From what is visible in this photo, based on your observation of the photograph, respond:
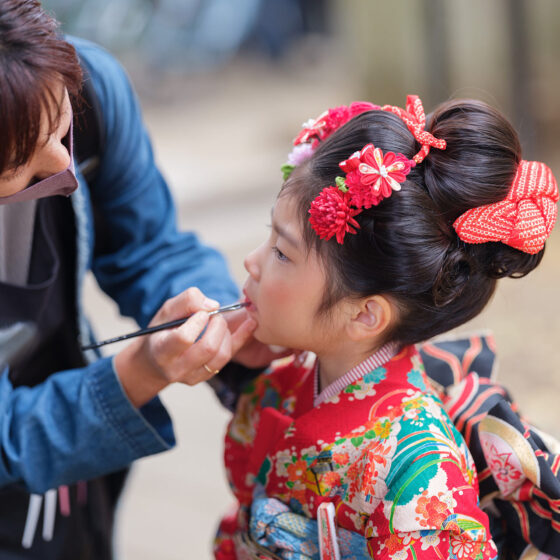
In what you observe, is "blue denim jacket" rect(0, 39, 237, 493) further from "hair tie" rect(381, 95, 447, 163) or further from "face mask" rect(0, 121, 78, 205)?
"hair tie" rect(381, 95, 447, 163)

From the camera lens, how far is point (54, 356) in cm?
156

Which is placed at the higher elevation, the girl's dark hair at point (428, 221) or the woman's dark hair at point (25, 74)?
the woman's dark hair at point (25, 74)

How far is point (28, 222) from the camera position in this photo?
1354 mm

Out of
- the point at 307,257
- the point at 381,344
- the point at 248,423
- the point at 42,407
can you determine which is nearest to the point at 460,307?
the point at 381,344

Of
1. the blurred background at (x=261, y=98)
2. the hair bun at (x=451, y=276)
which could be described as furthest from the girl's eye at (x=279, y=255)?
the blurred background at (x=261, y=98)

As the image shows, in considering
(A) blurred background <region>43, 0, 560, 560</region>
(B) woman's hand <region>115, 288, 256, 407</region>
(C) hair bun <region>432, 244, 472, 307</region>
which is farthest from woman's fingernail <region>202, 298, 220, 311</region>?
(A) blurred background <region>43, 0, 560, 560</region>

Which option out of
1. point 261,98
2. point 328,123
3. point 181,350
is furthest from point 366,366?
point 261,98

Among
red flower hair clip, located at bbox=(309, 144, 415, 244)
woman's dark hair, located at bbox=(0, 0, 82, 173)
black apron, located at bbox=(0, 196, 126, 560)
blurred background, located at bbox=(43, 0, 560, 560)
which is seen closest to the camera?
woman's dark hair, located at bbox=(0, 0, 82, 173)

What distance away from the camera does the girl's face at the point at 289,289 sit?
1.20 metres

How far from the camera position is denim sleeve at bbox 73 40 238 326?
4.75 feet

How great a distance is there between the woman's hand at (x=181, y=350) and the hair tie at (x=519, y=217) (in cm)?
38

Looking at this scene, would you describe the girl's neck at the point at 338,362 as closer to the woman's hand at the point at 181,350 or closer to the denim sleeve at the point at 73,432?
the woman's hand at the point at 181,350

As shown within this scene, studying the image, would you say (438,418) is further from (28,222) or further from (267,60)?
(267,60)

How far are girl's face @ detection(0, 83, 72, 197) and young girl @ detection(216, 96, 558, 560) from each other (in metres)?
0.33
